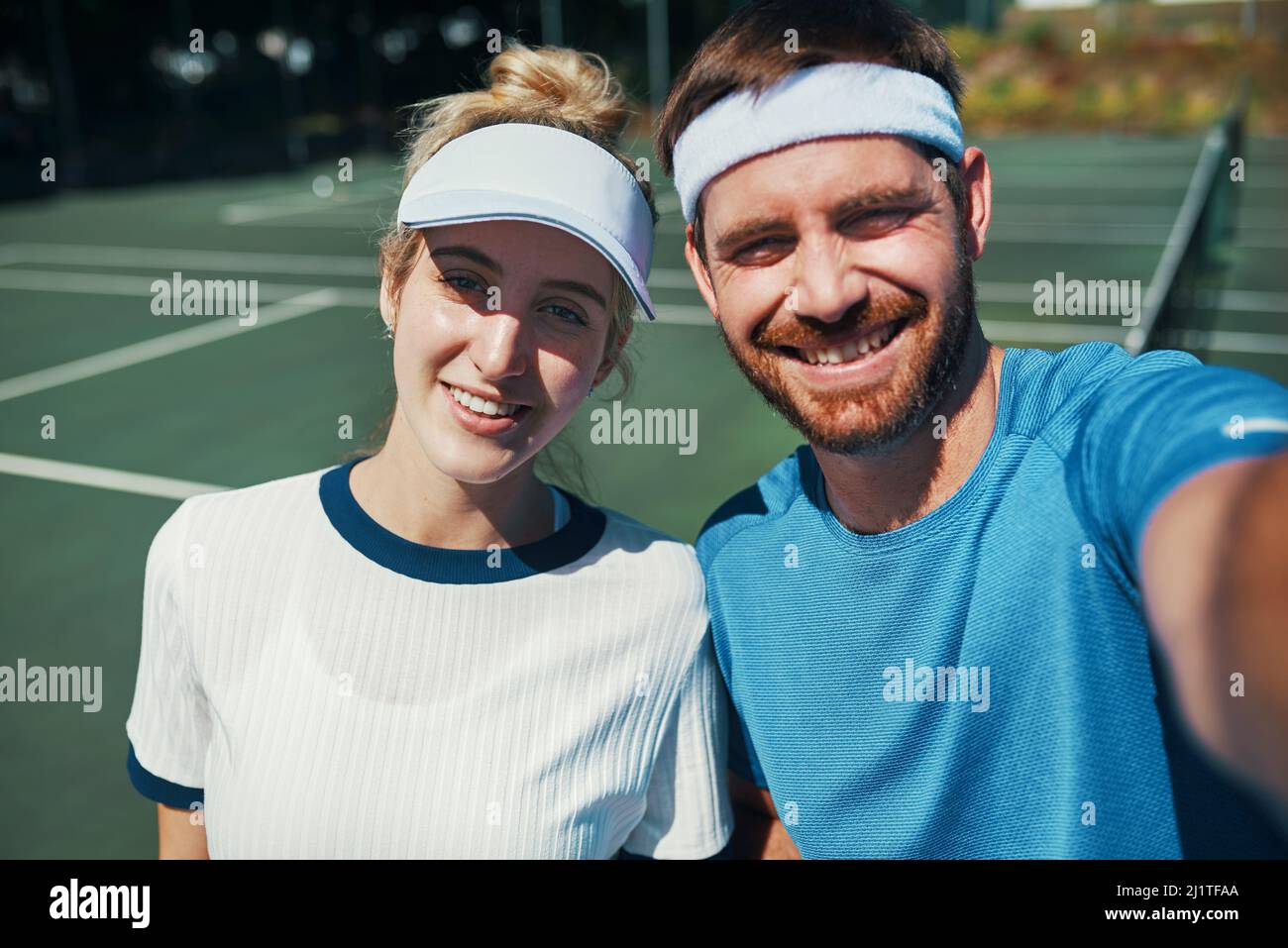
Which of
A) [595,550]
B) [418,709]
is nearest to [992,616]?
[595,550]

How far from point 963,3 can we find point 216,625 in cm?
4911

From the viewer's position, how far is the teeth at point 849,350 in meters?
2.13

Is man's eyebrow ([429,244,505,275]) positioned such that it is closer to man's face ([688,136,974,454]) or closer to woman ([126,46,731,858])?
woman ([126,46,731,858])

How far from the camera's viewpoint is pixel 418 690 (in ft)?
7.34

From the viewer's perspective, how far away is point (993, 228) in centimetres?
1761

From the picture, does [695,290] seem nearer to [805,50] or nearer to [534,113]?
[534,113]

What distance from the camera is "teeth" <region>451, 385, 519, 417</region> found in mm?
2264

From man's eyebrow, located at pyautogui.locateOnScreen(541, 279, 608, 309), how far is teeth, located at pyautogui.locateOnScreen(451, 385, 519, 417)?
0.27m

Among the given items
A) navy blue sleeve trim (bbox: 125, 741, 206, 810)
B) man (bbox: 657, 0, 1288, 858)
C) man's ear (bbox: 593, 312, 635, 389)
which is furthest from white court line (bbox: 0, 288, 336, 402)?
man (bbox: 657, 0, 1288, 858)

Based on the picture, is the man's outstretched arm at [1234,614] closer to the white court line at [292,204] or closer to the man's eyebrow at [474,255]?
the man's eyebrow at [474,255]

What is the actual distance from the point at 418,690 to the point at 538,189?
3.51 ft

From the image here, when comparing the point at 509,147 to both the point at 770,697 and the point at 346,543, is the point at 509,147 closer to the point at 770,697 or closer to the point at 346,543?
the point at 346,543

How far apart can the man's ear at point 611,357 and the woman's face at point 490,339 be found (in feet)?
0.73

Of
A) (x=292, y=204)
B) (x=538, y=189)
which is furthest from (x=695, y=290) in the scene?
(x=292, y=204)
